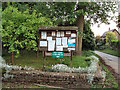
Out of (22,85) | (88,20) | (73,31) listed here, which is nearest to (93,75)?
(73,31)

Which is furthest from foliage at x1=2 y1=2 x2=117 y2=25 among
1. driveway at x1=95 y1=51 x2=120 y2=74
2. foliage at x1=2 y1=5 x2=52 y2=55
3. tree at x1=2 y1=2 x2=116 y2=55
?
driveway at x1=95 y1=51 x2=120 y2=74

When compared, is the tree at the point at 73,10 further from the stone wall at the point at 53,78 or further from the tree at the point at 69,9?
the stone wall at the point at 53,78

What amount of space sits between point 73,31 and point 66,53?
43.1 inches

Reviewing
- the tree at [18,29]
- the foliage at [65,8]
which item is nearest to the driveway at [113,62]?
the foliage at [65,8]

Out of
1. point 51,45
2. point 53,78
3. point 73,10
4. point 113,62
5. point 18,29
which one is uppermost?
point 73,10

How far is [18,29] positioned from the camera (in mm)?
6934

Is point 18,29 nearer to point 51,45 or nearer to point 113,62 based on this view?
point 51,45

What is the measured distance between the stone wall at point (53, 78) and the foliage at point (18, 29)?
46.5 inches

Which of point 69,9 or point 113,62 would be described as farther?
point 113,62

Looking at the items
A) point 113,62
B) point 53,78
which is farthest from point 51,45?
point 113,62

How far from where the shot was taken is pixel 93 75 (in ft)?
20.2

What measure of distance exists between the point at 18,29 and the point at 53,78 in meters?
2.73

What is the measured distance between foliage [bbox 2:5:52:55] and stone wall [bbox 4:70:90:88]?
3.87 feet

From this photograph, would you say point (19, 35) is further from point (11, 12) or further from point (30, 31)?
point (11, 12)
